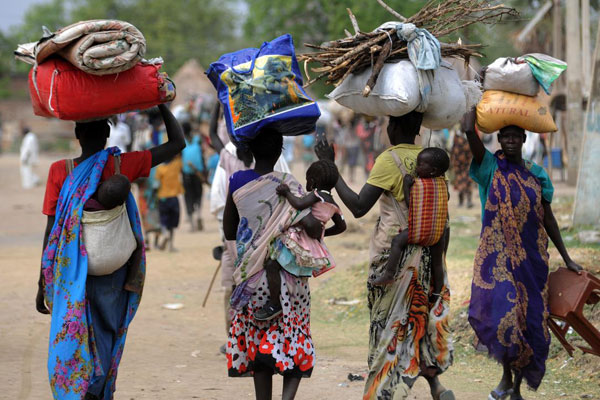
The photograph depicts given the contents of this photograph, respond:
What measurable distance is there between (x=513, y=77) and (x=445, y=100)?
0.58m

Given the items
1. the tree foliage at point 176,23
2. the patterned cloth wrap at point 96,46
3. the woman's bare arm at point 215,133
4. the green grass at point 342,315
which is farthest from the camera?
the tree foliage at point 176,23

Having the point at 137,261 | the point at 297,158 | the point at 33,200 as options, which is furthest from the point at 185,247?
the point at 297,158

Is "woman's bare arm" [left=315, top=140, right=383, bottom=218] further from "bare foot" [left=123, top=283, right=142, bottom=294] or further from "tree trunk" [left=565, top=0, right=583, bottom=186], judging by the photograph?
"tree trunk" [left=565, top=0, right=583, bottom=186]

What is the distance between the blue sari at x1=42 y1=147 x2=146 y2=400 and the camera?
4.22 meters

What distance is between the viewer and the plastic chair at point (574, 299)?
4.87 metres

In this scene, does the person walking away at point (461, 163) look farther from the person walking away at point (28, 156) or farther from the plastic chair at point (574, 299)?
the person walking away at point (28, 156)

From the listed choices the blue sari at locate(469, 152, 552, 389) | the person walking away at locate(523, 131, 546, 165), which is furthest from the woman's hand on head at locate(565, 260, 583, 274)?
the person walking away at locate(523, 131, 546, 165)

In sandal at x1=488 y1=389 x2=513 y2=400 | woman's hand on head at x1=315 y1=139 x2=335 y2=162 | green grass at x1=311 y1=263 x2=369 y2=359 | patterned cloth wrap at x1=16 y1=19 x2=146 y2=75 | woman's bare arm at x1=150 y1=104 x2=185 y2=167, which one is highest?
patterned cloth wrap at x1=16 y1=19 x2=146 y2=75

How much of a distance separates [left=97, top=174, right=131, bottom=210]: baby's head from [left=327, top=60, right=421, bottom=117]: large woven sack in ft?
4.64

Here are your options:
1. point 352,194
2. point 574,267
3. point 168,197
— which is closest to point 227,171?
point 352,194

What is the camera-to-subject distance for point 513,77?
4984 mm

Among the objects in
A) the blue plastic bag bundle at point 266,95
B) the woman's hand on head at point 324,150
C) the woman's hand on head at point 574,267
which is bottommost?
the woman's hand on head at point 574,267

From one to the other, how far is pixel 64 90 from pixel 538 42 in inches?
981

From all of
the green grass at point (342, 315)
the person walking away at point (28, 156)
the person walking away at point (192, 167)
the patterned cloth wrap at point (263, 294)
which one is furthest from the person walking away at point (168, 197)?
the person walking away at point (28, 156)
